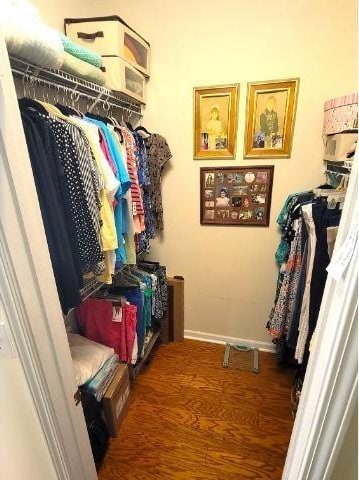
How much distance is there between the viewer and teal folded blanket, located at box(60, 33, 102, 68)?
1.12m

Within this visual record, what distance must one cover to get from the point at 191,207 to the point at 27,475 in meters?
1.63

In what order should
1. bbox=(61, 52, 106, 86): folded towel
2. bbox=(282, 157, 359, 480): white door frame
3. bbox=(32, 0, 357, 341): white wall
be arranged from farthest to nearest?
bbox=(32, 0, 357, 341): white wall
bbox=(61, 52, 106, 86): folded towel
bbox=(282, 157, 359, 480): white door frame

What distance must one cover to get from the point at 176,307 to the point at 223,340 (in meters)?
0.50

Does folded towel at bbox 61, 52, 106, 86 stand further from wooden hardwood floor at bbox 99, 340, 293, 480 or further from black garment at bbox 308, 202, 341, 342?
wooden hardwood floor at bbox 99, 340, 293, 480

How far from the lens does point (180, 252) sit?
2117mm

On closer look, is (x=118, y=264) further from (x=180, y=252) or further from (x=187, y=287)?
(x=187, y=287)

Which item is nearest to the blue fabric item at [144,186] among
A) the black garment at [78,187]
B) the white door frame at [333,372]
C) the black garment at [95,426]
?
the black garment at [78,187]

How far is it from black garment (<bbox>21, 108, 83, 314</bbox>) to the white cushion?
50cm

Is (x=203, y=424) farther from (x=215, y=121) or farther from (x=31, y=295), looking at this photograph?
(x=215, y=121)

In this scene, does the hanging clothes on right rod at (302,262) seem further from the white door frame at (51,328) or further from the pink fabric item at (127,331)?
the pink fabric item at (127,331)

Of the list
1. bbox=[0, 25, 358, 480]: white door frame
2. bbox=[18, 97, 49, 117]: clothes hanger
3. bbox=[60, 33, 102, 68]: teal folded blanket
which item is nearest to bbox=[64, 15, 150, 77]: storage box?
bbox=[60, 33, 102, 68]: teal folded blanket

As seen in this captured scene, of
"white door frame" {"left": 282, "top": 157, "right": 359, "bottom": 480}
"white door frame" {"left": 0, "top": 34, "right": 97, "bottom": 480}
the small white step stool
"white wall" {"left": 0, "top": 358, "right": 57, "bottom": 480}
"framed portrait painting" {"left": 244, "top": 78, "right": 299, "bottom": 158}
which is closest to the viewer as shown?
"white door frame" {"left": 282, "top": 157, "right": 359, "bottom": 480}

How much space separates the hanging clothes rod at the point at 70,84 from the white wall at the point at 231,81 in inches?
9.8

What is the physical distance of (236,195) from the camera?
6.16 feet
